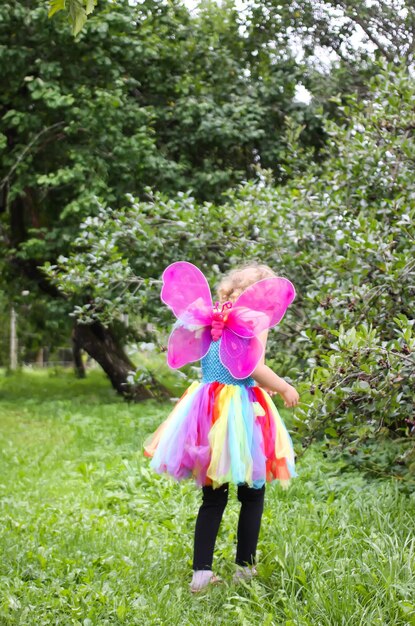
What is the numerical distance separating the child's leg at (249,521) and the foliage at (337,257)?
0.69m

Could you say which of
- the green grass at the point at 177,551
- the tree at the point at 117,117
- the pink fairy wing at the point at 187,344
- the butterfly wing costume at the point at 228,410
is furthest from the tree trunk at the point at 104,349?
the butterfly wing costume at the point at 228,410

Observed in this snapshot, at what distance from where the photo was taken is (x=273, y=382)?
3.79 meters

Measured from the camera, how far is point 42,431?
9.45m

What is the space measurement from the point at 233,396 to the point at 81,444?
481cm

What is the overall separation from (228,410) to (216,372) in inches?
8.9

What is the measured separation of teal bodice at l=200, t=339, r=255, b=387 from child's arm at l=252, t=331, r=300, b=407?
0.20ft

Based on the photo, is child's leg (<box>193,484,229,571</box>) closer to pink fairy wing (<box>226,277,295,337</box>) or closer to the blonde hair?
pink fairy wing (<box>226,277,295,337</box>)

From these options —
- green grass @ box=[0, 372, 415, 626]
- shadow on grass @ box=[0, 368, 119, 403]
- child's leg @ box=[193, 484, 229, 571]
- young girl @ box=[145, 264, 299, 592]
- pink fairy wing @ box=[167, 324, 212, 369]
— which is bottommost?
shadow on grass @ box=[0, 368, 119, 403]

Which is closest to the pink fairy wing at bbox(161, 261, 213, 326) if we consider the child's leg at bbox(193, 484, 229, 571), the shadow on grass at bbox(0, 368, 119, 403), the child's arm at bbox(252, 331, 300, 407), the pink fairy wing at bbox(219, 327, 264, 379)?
the pink fairy wing at bbox(219, 327, 264, 379)

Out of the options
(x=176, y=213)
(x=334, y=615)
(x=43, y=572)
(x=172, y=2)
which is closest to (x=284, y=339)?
(x=176, y=213)

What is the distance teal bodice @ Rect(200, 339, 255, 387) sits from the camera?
3809 mm

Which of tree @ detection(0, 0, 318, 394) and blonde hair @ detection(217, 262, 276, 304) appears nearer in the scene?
blonde hair @ detection(217, 262, 276, 304)

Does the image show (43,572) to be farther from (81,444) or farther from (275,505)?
(81,444)

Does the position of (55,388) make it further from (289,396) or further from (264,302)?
(289,396)
